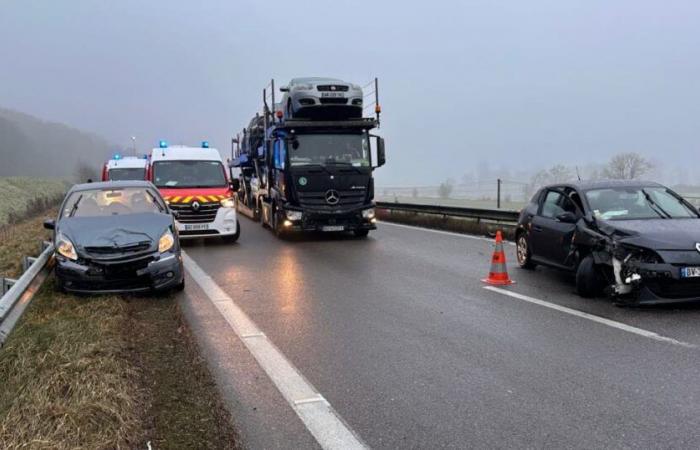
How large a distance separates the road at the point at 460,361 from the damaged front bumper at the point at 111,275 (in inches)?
24.8

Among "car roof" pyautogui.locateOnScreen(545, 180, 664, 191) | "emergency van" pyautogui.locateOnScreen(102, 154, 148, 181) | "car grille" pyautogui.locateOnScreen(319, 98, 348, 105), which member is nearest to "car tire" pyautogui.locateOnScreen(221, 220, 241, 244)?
"car grille" pyautogui.locateOnScreen(319, 98, 348, 105)

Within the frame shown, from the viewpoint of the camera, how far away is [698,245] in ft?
22.4

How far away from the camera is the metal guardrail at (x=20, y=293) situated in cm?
543

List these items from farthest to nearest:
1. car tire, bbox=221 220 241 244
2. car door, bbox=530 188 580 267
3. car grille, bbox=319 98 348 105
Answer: car grille, bbox=319 98 348 105, car tire, bbox=221 220 241 244, car door, bbox=530 188 580 267

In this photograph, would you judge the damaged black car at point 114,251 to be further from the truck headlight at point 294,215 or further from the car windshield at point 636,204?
the truck headlight at point 294,215

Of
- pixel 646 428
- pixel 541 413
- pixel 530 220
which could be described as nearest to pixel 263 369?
pixel 541 413

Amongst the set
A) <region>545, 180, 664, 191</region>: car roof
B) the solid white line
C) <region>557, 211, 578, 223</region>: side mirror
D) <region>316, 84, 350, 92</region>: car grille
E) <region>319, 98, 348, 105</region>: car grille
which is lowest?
the solid white line

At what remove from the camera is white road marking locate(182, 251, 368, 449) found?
3854 millimetres

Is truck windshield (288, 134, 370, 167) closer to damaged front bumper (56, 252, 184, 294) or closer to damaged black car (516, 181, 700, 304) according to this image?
damaged black car (516, 181, 700, 304)

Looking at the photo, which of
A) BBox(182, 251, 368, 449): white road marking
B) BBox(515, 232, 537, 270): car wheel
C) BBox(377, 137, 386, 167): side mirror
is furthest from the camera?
BBox(377, 137, 386, 167): side mirror

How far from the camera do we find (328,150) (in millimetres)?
15305

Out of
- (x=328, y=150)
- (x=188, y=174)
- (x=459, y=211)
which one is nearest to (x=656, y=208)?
(x=328, y=150)

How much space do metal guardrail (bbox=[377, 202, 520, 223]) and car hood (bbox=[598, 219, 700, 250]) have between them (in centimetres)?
653

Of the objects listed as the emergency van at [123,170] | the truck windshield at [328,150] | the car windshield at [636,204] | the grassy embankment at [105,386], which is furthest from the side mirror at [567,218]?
the emergency van at [123,170]
